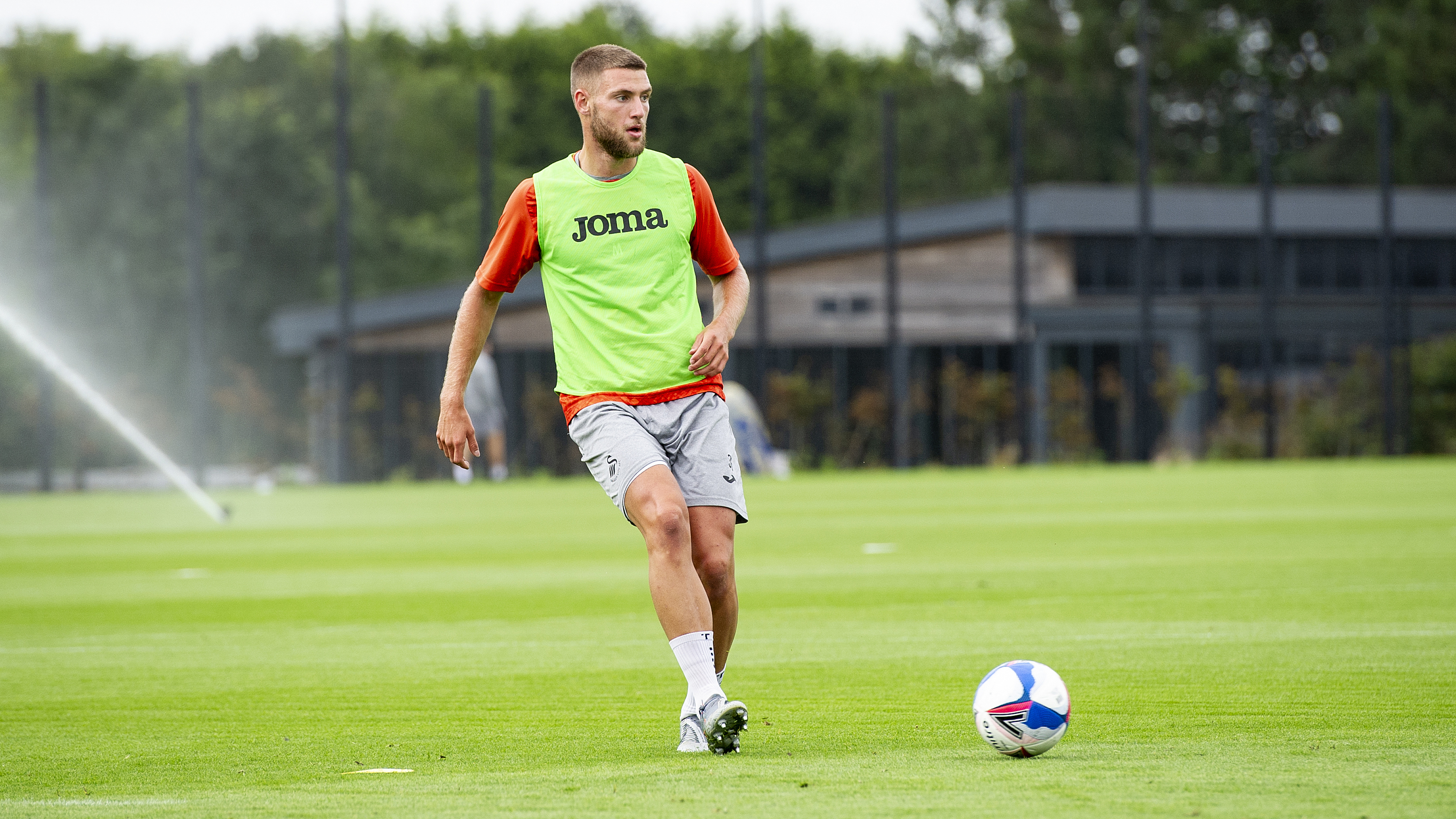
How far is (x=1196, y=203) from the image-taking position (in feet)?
165

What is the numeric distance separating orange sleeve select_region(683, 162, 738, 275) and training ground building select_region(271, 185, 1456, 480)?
35.7m

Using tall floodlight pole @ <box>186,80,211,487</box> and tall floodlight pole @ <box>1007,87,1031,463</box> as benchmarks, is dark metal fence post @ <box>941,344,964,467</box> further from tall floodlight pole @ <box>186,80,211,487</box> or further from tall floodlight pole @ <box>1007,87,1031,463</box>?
tall floodlight pole @ <box>186,80,211,487</box>

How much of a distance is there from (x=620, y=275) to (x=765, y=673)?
8.66 ft

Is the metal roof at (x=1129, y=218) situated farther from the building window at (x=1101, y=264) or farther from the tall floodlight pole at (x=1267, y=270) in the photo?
the tall floodlight pole at (x=1267, y=270)

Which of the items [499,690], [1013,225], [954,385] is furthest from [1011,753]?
[1013,225]

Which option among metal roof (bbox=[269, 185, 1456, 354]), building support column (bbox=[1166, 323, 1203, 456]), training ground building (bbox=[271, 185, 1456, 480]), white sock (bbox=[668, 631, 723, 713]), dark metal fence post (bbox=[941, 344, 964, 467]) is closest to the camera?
white sock (bbox=[668, 631, 723, 713])

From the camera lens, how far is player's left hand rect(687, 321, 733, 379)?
6977mm

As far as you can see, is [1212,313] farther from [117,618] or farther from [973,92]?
[117,618]

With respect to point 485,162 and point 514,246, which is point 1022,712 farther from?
point 485,162

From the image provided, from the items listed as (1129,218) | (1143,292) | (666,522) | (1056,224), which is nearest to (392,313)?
(1056,224)

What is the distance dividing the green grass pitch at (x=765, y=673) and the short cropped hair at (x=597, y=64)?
2.24 m

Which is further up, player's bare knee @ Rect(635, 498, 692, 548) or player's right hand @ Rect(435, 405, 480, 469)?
player's right hand @ Rect(435, 405, 480, 469)

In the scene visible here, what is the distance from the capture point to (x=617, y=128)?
697 centimetres

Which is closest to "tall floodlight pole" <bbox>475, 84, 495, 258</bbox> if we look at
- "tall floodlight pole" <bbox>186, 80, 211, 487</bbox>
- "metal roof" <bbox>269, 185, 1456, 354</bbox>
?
"metal roof" <bbox>269, 185, 1456, 354</bbox>
